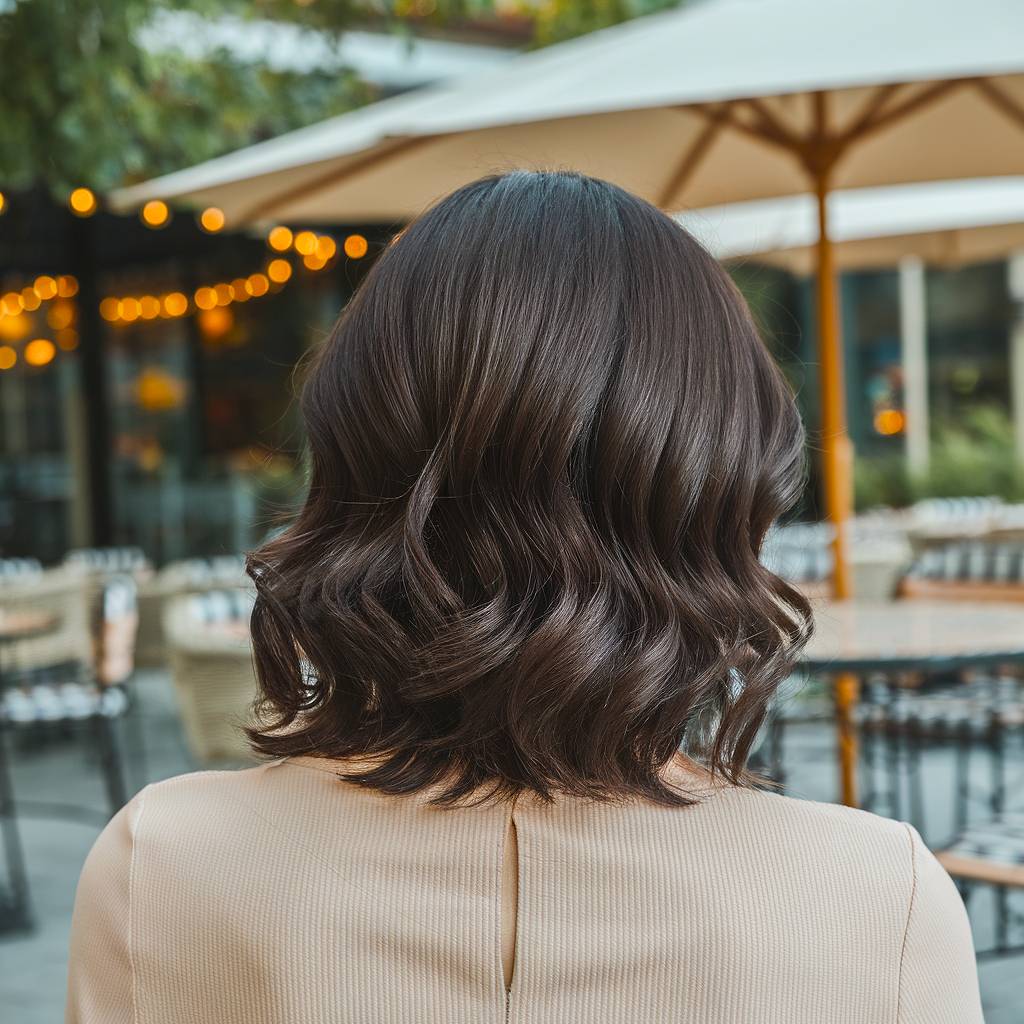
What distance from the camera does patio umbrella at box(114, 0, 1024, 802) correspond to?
117 inches

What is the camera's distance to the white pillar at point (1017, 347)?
43.2 feet

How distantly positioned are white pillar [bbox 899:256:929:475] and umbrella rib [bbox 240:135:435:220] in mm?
10360

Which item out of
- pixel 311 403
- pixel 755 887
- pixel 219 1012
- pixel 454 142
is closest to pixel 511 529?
pixel 311 403

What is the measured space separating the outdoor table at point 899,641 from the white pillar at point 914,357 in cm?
1014

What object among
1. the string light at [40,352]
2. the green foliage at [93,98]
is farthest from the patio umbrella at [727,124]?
the string light at [40,352]

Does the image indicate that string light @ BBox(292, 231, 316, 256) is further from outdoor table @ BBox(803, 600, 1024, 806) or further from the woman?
the woman

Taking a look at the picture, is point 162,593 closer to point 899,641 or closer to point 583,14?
point 583,14

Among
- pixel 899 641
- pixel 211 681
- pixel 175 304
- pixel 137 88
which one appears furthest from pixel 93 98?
pixel 175 304

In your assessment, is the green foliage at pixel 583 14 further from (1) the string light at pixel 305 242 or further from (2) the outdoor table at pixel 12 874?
(2) the outdoor table at pixel 12 874

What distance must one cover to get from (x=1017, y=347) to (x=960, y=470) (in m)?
1.87

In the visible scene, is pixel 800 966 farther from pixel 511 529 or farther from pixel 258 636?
pixel 258 636

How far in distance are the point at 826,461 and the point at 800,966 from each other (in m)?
3.56

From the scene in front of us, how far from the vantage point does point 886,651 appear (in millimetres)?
2998

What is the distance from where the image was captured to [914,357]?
13734 millimetres
